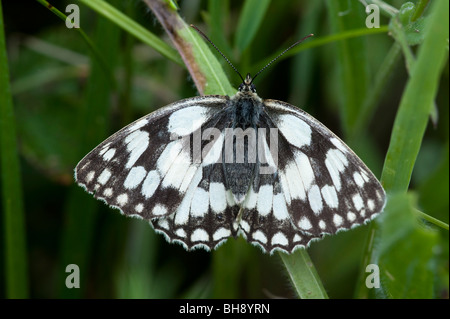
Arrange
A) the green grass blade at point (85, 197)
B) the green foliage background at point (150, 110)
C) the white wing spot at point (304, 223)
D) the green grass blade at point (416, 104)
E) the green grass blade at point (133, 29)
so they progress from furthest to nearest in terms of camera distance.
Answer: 1. the green grass blade at point (85, 197)
2. the green foliage background at point (150, 110)
3. the green grass blade at point (133, 29)
4. the white wing spot at point (304, 223)
5. the green grass blade at point (416, 104)

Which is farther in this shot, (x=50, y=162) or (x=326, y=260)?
(x=326, y=260)

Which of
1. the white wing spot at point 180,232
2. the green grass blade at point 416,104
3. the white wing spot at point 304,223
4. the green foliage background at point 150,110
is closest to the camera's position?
the green grass blade at point 416,104

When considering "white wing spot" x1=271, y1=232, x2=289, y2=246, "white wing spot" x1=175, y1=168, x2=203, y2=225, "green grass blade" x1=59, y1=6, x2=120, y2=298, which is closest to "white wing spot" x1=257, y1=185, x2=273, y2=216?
"white wing spot" x1=271, y1=232, x2=289, y2=246

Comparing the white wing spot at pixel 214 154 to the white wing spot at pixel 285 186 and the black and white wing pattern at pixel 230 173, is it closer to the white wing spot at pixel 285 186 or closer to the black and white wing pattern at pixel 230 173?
the black and white wing pattern at pixel 230 173

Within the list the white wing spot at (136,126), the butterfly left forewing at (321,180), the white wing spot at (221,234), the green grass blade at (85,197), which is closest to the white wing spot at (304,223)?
the butterfly left forewing at (321,180)

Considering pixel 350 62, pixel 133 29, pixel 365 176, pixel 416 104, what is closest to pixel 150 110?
pixel 133 29
